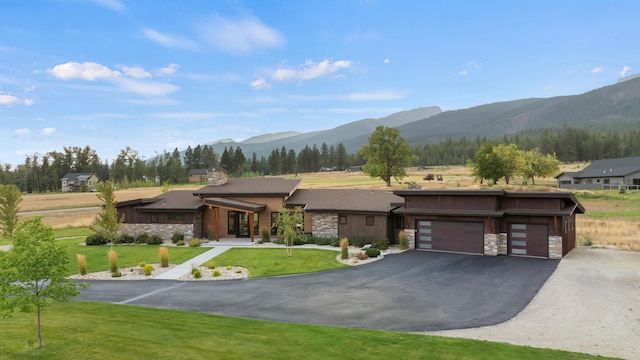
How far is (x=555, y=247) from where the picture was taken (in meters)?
23.0

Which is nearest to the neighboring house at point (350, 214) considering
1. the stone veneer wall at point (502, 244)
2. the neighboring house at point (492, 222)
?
the neighboring house at point (492, 222)

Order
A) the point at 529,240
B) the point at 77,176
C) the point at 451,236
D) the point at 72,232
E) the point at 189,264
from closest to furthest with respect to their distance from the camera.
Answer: the point at 529,240
the point at 189,264
the point at 451,236
the point at 72,232
the point at 77,176

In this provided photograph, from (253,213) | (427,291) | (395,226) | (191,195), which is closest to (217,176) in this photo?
(191,195)

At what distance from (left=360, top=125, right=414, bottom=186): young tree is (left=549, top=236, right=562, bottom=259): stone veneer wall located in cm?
4143

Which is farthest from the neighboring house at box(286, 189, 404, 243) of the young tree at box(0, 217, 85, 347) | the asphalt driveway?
the young tree at box(0, 217, 85, 347)

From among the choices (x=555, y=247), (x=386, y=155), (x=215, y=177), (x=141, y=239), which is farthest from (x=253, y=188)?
(x=386, y=155)

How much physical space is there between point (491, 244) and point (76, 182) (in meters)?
115

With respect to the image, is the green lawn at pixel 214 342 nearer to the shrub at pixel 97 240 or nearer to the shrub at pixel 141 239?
the shrub at pixel 141 239

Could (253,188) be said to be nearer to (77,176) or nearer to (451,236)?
(451,236)

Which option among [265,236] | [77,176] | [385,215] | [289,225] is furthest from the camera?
[77,176]

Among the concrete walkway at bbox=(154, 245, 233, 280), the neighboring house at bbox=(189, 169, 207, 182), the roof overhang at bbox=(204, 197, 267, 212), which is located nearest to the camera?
the concrete walkway at bbox=(154, 245, 233, 280)

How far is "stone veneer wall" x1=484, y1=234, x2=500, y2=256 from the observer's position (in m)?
24.2

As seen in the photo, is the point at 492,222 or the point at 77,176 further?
the point at 77,176

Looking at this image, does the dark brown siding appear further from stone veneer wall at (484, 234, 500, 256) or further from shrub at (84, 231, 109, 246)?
shrub at (84, 231, 109, 246)
